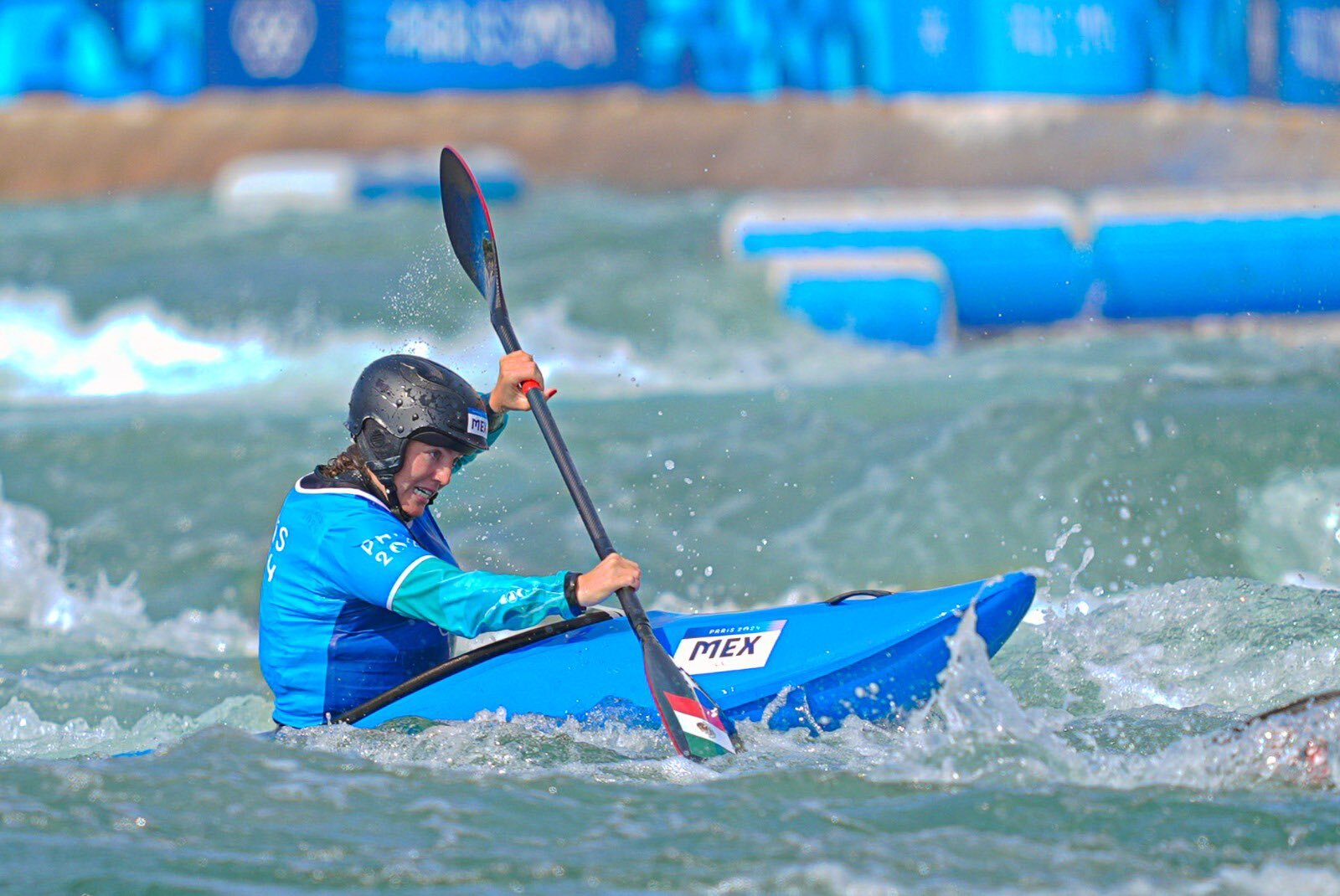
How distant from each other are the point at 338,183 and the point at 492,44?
2116 millimetres

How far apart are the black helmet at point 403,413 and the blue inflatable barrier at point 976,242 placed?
657cm

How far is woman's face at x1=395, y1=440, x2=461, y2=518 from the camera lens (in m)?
3.59

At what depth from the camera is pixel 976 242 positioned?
388 inches

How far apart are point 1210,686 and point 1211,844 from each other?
1.17 metres

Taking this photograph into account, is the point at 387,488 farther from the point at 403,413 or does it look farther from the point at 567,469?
the point at 567,469

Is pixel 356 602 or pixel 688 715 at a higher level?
pixel 356 602

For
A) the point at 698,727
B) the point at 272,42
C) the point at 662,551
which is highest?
the point at 272,42

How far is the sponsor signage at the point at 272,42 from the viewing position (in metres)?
13.8

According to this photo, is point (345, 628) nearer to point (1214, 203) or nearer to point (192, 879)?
point (192, 879)

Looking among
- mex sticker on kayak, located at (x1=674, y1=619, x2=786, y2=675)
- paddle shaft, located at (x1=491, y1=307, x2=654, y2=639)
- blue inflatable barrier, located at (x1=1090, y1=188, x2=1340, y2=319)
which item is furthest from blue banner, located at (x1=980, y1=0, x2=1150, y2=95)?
mex sticker on kayak, located at (x1=674, y1=619, x2=786, y2=675)

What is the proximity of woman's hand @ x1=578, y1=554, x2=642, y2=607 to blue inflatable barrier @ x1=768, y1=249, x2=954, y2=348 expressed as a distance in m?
5.97

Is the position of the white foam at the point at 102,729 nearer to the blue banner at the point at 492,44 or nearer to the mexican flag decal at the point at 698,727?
the mexican flag decal at the point at 698,727

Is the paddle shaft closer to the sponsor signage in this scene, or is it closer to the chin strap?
the chin strap

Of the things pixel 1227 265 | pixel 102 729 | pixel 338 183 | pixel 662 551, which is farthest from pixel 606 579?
pixel 338 183
